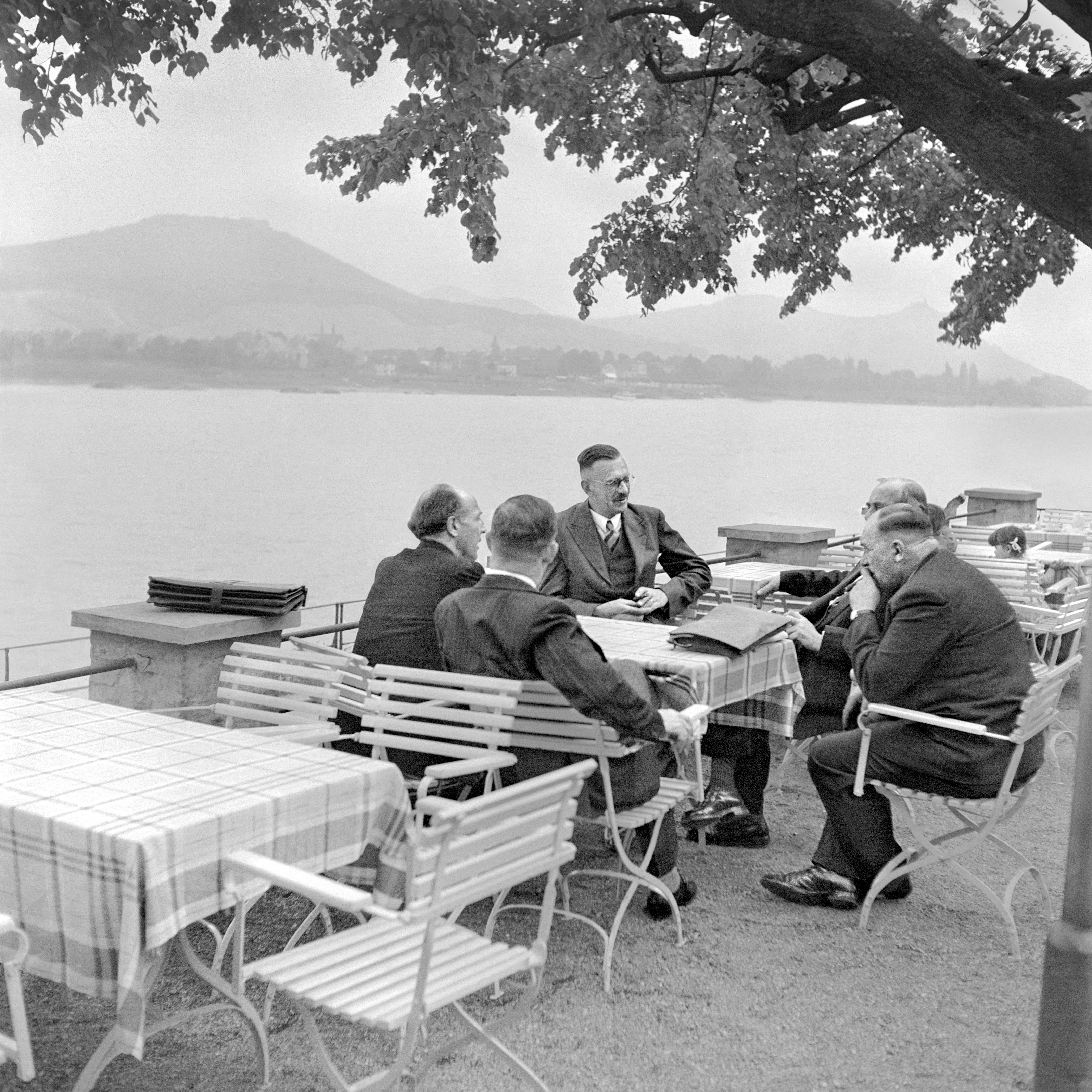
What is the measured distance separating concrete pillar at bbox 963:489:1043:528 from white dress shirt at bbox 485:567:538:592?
11775 millimetres

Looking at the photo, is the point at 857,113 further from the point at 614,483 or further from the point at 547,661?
the point at 547,661

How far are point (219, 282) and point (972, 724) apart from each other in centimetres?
3177

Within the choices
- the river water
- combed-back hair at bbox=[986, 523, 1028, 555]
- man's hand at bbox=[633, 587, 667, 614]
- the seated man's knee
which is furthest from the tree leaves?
the river water

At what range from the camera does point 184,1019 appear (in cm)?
293

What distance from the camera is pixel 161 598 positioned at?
5324 millimetres

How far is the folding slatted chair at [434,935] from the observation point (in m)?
2.34

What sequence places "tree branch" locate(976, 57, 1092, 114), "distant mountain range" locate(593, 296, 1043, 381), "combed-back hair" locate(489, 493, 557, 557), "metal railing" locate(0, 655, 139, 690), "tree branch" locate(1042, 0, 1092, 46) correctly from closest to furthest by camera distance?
"combed-back hair" locate(489, 493, 557, 557) < "metal railing" locate(0, 655, 139, 690) < "tree branch" locate(1042, 0, 1092, 46) < "tree branch" locate(976, 57, 1092, 114) < "distant mountain range" locate(593, 296, 1043, 381)

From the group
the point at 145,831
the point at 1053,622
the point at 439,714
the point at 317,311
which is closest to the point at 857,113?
the point at 1053,622

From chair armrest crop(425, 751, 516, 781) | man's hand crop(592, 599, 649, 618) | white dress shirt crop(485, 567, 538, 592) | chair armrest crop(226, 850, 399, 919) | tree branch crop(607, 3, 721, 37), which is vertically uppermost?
tree branch crop(607, 3, 721, 37)

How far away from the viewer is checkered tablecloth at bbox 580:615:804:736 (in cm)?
449

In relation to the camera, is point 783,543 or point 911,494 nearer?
point 911,494

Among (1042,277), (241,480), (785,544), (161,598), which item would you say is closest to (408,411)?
(241,480)

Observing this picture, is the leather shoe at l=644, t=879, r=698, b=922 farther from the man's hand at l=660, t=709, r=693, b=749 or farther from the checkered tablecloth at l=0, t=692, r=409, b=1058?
the checkered tablecloth at l=0, t=692, r=409, b=1058

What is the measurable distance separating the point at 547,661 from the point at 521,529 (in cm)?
41
